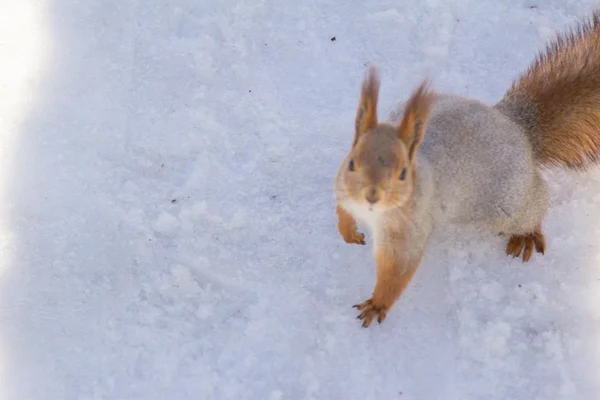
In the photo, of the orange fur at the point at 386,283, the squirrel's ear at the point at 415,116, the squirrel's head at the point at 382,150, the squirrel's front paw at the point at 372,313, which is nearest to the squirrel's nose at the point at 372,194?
the squirrel's head at the point at 382,150

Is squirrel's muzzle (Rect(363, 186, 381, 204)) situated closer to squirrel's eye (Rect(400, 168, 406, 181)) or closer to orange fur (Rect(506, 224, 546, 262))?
squirrel's eye (Rect(400, 168, 406, 181))

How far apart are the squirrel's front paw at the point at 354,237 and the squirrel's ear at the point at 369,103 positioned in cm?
55

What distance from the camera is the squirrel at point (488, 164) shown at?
1.82 m

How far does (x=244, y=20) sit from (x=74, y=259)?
120cm

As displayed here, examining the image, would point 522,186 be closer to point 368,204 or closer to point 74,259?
point 368,204

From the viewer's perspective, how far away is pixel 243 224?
2.23 m

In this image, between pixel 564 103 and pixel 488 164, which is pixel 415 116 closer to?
pixel 488 164

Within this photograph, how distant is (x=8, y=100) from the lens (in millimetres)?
2410

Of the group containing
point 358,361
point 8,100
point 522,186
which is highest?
point 8,100

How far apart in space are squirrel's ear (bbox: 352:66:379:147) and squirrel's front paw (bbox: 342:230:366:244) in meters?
0.55

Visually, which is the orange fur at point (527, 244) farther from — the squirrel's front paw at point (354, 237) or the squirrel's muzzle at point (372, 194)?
the squirrel's muzzle at point (372, 194)

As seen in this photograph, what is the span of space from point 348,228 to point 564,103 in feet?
2.55

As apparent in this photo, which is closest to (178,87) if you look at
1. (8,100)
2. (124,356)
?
(8,100)

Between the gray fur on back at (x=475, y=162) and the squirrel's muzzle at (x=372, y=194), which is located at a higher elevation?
the squirrel's muzzle at (x=372, y=194)
